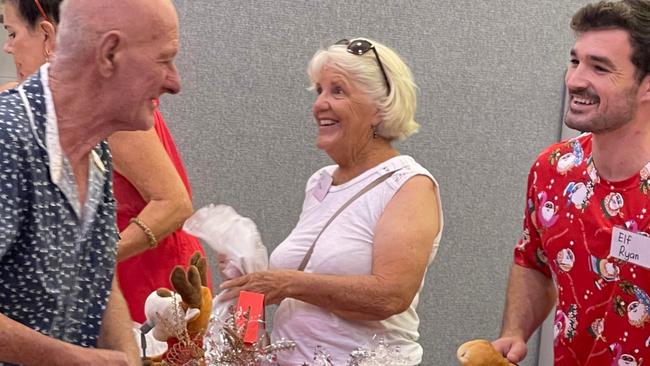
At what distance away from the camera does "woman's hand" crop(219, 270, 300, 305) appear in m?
2.29

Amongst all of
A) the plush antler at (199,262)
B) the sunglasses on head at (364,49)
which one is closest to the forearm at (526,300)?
the sunglasses on head at (364,49)

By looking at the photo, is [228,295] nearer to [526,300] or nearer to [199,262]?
[199,262]

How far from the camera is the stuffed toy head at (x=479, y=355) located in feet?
6.70

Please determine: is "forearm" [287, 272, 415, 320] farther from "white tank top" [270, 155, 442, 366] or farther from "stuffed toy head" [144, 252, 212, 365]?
"stuffed toy head" [144, 252, 212, 365]

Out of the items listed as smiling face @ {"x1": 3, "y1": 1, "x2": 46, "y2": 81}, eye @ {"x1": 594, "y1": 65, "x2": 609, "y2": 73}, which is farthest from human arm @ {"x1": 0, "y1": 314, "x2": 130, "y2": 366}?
eye @ {"x1": 594, "y1": 65, "x2": 609, "y2": 73}

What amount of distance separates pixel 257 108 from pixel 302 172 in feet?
0.97

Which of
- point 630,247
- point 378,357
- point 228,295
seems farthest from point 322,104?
point 630,247

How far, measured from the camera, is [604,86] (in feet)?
7.21

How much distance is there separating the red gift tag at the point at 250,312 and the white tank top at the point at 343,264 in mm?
A: 182

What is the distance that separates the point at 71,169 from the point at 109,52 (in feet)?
0.61

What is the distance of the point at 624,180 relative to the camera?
83.6 inches

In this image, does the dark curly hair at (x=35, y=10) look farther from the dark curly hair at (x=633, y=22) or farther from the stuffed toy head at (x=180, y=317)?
the dark curly hair at (x=633, y=22)

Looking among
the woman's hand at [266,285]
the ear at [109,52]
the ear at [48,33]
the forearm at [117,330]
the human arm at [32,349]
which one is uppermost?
the ear at [109,52]

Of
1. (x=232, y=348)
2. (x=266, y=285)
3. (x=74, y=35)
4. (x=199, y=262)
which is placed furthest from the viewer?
(x=266, y=285)
